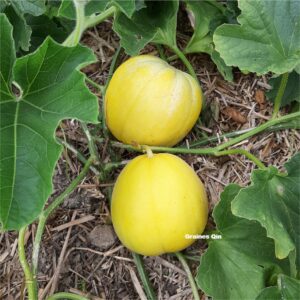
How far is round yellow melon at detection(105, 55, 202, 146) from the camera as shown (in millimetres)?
1495

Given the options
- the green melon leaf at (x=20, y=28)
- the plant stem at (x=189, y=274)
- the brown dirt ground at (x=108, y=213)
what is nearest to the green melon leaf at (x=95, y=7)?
the green melon leaf at (x=20, y=28)

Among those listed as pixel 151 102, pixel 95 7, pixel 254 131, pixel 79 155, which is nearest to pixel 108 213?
pixel 79 155

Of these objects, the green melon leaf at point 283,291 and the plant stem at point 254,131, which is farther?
the plant stem at point 254,131

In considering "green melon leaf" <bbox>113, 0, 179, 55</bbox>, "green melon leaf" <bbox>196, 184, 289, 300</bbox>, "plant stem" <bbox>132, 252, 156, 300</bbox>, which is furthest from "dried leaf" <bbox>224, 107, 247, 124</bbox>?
"plant stem" <bbox>132, 252, 156, 300</bbox>

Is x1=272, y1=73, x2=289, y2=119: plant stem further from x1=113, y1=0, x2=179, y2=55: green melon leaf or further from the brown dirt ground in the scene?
x1=113, y1=0, x2=179, y2=55: green melon leaf

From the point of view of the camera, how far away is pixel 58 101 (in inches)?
46.4

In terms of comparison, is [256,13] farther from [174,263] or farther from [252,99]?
[174,263]

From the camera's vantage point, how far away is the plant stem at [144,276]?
4.98 ft

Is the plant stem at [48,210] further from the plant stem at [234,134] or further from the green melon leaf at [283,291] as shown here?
the green melon leaf at [283,291]

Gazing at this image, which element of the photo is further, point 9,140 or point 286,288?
point 286,288

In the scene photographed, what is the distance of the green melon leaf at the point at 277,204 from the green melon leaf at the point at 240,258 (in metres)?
0.08

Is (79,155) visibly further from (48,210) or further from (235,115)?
(235,115)

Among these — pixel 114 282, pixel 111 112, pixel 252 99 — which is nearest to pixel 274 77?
pixel 252 99

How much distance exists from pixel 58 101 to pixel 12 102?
114 millimetres
